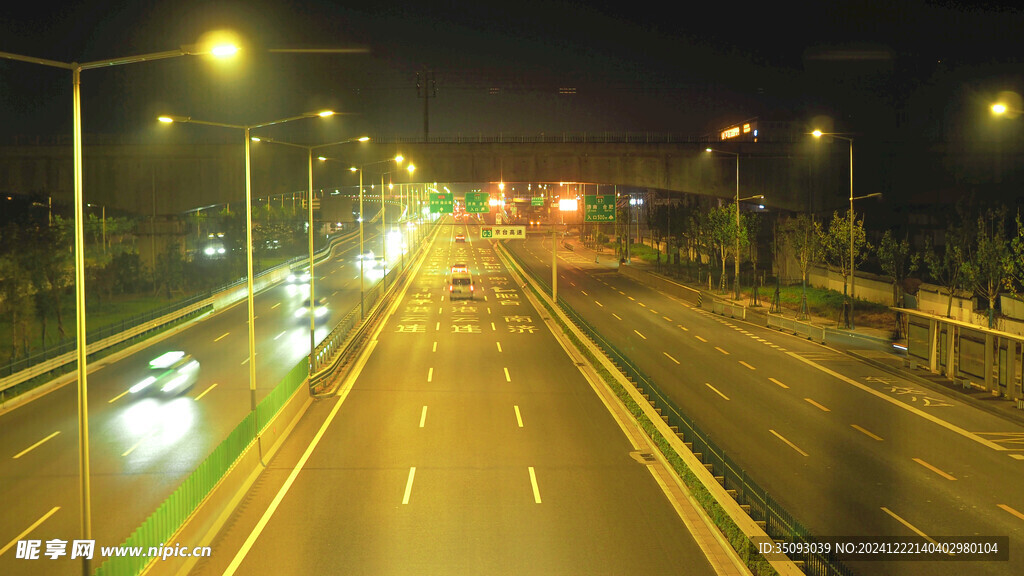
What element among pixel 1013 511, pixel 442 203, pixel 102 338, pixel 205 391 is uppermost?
pixel 442 203

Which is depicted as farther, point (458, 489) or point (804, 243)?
point (804, 243)

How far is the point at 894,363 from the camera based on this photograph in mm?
37250

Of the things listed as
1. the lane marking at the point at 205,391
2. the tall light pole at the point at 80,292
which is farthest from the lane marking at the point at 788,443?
the lane marking at the point at 205,391

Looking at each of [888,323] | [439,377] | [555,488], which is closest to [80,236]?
[555,488]

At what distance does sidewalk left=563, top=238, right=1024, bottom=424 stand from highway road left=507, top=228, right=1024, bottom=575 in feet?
2.09

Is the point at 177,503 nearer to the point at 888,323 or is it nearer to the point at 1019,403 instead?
the point at 1019,403

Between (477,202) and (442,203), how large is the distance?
295 centimetres

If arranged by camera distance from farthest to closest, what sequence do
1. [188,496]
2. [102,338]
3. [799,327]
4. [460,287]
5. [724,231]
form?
[724,231] → [460,287] → [799,327] → [102,338] → [188,496]

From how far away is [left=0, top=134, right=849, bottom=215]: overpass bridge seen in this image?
60.5 meters

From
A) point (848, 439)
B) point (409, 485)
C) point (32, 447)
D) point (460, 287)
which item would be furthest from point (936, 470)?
point (460, 287)

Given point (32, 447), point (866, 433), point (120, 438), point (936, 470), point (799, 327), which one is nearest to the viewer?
point (936, 470)

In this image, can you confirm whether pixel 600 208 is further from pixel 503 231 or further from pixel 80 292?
pixel 80 292

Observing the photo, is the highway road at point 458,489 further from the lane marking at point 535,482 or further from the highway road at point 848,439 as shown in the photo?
the highway road at point 848,439

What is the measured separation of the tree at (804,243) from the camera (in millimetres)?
53819
